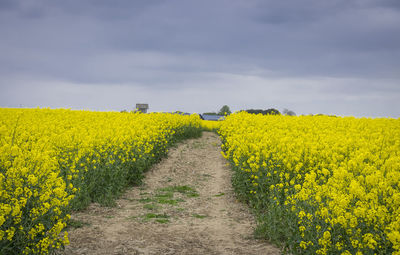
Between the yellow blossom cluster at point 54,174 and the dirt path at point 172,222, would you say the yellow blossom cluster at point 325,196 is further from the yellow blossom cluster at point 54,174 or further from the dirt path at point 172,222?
the yellow blossom cluster at point 54,174

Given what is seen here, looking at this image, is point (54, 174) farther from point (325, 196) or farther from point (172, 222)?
point (325, 196)

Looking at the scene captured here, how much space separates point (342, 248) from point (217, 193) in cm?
698

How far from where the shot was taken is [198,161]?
17656 mm

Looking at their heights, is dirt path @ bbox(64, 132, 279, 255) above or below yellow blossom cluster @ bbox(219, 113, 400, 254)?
below

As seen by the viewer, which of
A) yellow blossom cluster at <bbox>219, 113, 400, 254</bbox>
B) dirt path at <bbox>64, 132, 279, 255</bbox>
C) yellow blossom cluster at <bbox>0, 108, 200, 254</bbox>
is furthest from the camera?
dirt path at <bbox>64, 132, 279, 255</bbox>

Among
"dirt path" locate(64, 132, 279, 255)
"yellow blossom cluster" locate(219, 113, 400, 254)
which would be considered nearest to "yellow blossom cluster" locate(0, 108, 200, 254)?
"dirt path" locate(64, 132, 279, 255)

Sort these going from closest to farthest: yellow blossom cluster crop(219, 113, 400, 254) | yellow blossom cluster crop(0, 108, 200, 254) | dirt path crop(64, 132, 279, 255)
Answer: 1. yellow blossom cluster crop(219, 113, 400, 254)
2. yellow blossom cluster crop(0, 108, 200, 254)
3. dirt path crop(64, 132, 279, 255)

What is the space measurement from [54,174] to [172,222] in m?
3.74

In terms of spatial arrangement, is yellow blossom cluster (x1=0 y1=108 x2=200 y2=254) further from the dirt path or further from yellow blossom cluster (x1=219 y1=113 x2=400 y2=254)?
yellow blossom cluster (x1=219 y1=113 x2=400 y2=254)

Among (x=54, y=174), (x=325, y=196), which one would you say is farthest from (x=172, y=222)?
(x=325, y=196)

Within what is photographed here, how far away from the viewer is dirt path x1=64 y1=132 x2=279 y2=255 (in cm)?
721

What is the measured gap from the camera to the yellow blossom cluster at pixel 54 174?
534 centimetres

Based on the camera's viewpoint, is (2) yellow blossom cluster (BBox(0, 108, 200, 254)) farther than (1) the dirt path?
No

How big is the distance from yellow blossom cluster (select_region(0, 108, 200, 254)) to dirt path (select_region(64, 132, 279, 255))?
658 millimetres
